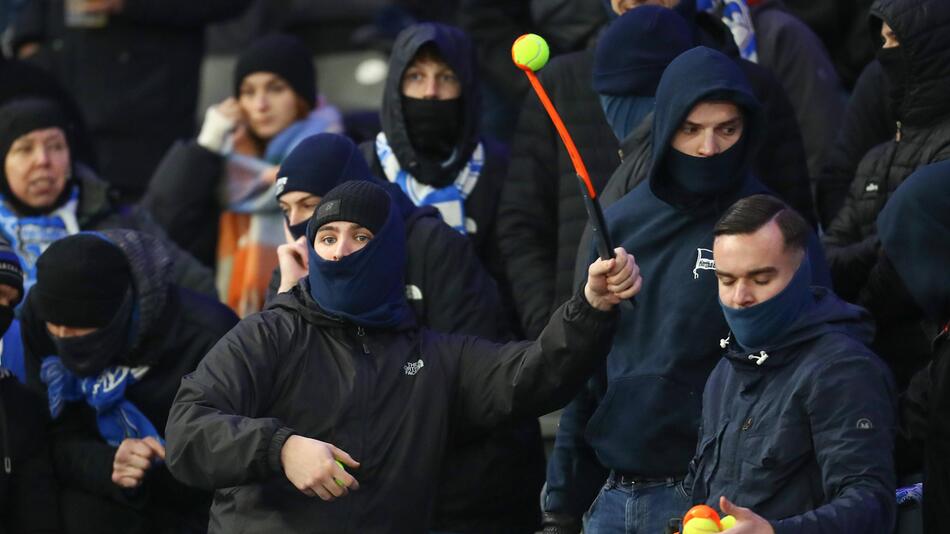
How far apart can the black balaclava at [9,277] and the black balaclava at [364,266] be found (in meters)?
1.79

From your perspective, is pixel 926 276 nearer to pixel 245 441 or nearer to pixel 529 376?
pixel 529 376

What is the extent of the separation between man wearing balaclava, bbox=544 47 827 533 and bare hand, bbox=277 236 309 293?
1.10m

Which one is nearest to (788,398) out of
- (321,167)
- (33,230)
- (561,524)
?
(561,524)

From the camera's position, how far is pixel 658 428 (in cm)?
Answer: 629

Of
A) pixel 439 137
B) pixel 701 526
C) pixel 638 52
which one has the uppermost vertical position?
pixel 638 52

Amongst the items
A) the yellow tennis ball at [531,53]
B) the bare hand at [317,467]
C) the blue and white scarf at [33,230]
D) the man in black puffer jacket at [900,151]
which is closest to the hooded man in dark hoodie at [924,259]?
the man in black puffer jacket at [900,151]

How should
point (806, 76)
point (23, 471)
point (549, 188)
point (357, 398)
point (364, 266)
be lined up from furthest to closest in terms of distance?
point (806, 76) → point (549, 188) → point (23, 471) → point (364, 266) → point (357, 398)

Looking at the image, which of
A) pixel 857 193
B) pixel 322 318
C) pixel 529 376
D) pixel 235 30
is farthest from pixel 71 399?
pixel 235 30

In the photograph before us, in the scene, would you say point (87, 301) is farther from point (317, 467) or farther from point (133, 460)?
point (317, 467)

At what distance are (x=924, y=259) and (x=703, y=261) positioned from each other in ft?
2.40

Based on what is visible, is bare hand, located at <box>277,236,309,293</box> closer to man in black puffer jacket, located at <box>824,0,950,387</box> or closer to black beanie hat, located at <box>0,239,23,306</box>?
black beanie hat, located at <box>0,239,23,306</box>

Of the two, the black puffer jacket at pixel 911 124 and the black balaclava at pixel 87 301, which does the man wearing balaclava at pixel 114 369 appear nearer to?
the black balaclava at pixel 87 301

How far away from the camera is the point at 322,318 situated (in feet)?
20.7

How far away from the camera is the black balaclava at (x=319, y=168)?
7.31m
